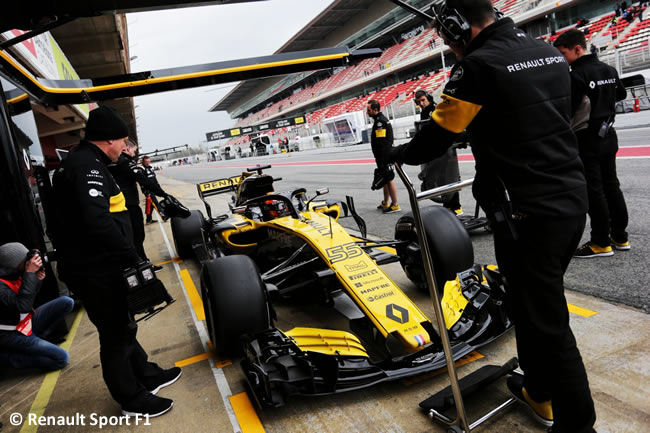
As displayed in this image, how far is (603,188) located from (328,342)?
3016mm

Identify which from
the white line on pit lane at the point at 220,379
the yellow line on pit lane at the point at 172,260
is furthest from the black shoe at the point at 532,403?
the yellow line on pit lane at the point at 172,260

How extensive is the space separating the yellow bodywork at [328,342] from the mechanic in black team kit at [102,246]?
97cm

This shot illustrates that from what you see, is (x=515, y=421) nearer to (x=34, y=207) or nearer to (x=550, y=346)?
(x=550, y=346)

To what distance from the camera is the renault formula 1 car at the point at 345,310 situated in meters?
2.59

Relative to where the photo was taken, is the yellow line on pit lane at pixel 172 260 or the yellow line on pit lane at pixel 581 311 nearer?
the yellow line on pit lane at pixel 581 311

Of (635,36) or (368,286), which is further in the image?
(635,36)

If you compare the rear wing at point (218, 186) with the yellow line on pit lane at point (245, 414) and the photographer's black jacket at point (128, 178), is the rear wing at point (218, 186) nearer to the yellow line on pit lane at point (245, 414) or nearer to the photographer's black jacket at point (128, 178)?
the photographer's black jacket at point (128, 178)

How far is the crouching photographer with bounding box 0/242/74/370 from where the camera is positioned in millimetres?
3562

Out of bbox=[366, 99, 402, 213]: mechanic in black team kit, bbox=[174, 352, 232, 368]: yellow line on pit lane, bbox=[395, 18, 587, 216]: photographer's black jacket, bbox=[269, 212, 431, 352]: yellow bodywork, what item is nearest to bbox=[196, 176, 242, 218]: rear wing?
bbox=[366, 99, 402, 213]: mechanic in black team kit

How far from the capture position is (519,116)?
6.01 ft

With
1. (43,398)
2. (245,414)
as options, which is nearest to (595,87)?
(245,414)

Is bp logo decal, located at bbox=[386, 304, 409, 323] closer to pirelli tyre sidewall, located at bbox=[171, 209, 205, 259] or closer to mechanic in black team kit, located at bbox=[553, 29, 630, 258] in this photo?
mechanic in black team kit, located at bbox=[553, 29, 630, 258]

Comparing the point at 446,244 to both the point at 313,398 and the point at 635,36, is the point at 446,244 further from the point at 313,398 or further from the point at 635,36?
the point at 635,36

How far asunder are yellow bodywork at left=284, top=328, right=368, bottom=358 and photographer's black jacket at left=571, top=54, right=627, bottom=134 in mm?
2781
